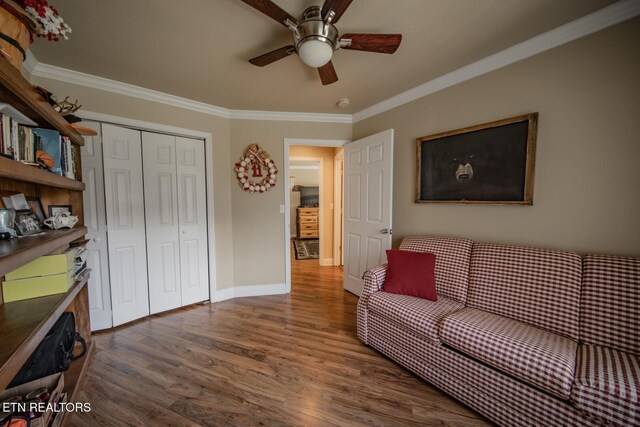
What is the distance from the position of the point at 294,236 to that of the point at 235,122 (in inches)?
183

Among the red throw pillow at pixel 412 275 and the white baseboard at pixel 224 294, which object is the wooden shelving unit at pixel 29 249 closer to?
the white baseboard at pixel 224 294

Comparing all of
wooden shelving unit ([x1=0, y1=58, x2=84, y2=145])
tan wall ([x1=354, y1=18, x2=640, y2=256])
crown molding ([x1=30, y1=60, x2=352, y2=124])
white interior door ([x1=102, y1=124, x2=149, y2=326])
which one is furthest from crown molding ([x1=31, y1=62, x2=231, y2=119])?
tan wall ([x1=354, y1=18, x2=640, y2=256])

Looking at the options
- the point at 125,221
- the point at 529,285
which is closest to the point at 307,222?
the point at 125,221

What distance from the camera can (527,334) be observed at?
136 cm

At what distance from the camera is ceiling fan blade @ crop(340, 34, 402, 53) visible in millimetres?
1344

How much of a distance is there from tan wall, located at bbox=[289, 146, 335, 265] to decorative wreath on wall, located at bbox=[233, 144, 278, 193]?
143 centimetres

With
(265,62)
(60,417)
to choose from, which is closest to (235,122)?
(265,62)

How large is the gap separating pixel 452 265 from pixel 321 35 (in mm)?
1886

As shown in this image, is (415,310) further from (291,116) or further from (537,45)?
(291,116)

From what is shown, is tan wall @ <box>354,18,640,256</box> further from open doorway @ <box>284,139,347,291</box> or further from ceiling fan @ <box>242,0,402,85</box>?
open doorway @ <box>284,139,347,291</box>

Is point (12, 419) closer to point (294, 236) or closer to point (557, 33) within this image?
point (557, 33)

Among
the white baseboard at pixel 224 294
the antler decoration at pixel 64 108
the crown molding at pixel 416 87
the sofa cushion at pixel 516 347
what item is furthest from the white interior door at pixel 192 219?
the sofa cushion at pixel 516 347

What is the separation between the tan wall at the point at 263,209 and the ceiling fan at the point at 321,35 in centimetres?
156

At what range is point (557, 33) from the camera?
155cm
